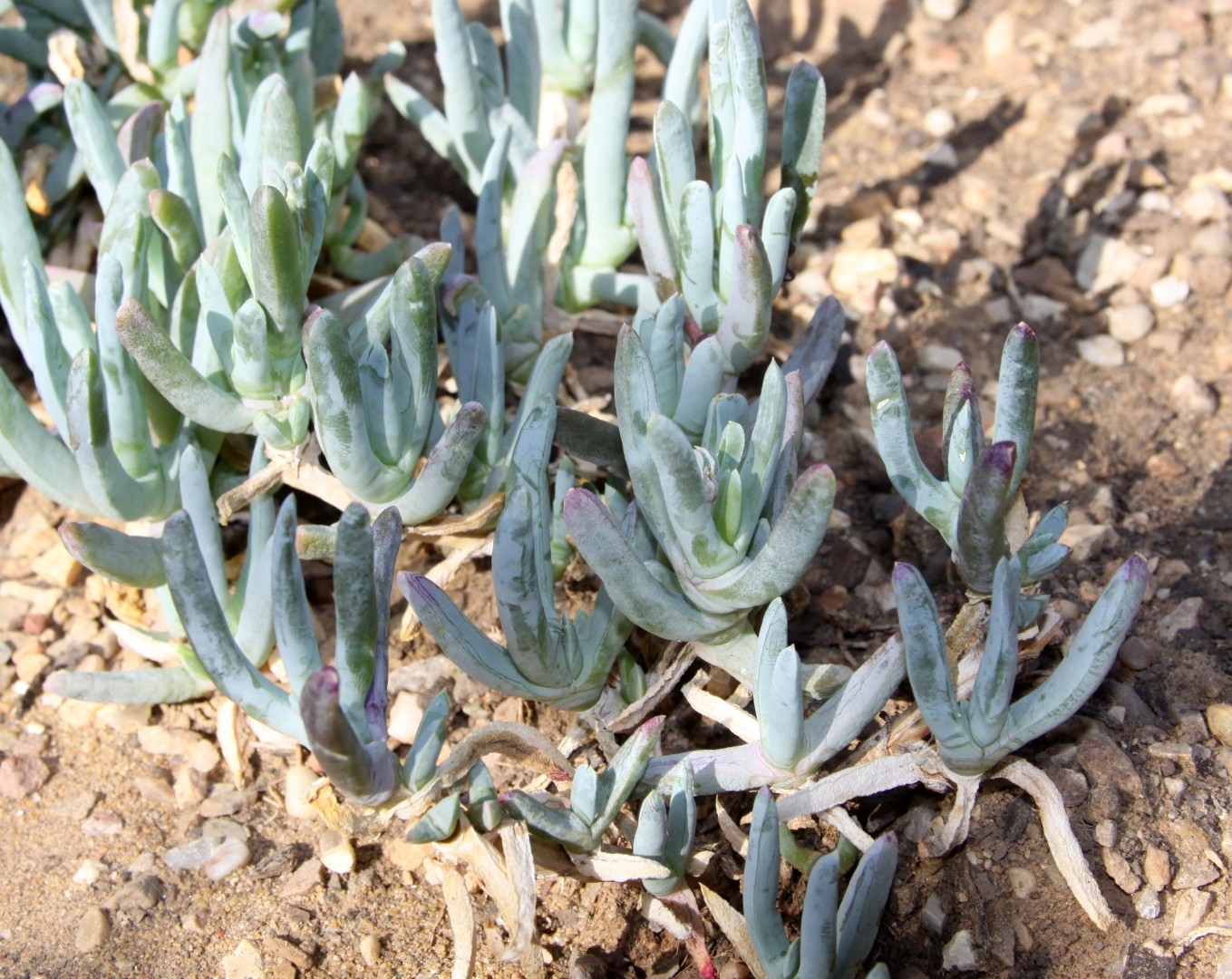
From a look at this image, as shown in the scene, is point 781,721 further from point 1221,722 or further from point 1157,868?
point 1221,722

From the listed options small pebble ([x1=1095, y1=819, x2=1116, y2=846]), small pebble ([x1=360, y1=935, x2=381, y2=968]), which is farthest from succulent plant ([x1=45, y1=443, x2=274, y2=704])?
small pebble ([x1=1095, y1=819, x2=1116, y2=846])

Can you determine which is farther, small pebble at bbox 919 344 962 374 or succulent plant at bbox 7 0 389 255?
small pebble at bbox 919 344 962 374

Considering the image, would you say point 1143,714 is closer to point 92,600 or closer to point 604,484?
Result: point 604,484

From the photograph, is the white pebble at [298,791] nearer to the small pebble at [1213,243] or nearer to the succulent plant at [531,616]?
the succulent plant at [531,616]

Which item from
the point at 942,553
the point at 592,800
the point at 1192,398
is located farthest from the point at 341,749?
the point at 1192,398

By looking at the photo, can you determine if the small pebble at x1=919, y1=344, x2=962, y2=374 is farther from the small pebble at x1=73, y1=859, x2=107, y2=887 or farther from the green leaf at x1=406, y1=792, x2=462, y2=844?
the small pebble at x1=73, y1=859, x2=107, y2=887
